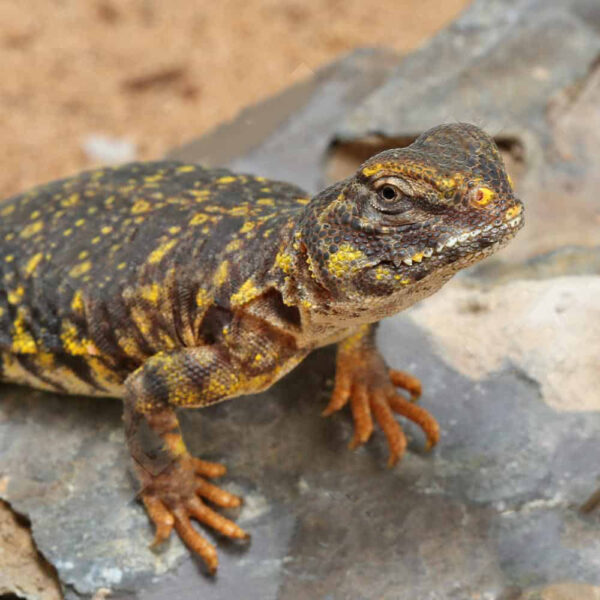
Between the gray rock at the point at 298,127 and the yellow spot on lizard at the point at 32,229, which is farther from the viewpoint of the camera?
the gray rock at the point at 298,127

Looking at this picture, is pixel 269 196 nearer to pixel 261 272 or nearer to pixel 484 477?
pixel 261 272

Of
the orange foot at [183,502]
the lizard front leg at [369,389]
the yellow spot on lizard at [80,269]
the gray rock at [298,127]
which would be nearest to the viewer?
the orange foot at [183,502]

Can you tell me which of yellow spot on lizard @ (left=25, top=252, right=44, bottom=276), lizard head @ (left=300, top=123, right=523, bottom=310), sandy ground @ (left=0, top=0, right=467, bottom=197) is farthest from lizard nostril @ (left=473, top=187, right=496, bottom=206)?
sandy ground @ (left=0, top=0, right=467, bottom=197)

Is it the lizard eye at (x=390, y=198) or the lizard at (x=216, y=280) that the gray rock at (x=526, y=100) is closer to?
the lizard at (x=216, y=280)

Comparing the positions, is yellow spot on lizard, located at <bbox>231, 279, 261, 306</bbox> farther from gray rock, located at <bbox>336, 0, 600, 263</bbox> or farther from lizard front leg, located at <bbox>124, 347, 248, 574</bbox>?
gray rock, located at <bbox>336, 0, 600, 263</bbox>

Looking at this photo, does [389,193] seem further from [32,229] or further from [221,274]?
[32,229]

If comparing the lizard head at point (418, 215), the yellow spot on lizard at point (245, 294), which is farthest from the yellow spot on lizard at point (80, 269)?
the lizard head at point (418, 215)

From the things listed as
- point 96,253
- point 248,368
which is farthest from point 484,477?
point 96,253
